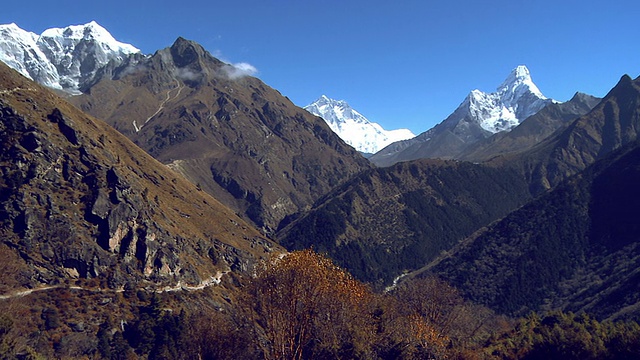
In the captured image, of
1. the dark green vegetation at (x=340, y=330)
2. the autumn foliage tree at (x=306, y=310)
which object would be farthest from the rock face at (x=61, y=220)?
the autumn foliage tree at (x=306, y=310)

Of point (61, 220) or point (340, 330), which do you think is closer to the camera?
point (340, 330)

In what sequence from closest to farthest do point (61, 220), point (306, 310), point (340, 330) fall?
point (306, 310)
point (340, 330)
point (61, 220)

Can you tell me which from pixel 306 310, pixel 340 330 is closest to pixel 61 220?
pixel 340 330

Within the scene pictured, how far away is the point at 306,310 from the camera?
187ft

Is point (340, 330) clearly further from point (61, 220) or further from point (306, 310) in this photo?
point (61, 220)

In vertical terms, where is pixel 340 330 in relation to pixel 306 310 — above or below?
below

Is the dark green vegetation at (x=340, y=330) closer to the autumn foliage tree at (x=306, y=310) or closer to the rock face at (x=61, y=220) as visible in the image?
the autumn foliage tree at (x=306, y=310)

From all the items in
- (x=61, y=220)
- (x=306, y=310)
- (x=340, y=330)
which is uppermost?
(x=61, y=220)

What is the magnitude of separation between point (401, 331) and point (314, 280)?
56.7 feet

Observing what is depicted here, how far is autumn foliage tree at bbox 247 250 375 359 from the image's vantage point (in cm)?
5650

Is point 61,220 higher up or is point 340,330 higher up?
point 61,220

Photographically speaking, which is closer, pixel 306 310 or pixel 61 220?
pixel 306 310

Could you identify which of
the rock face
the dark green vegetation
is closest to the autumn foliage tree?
the dark green vegetation

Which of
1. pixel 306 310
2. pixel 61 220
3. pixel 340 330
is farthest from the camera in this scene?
pixel 61 220
